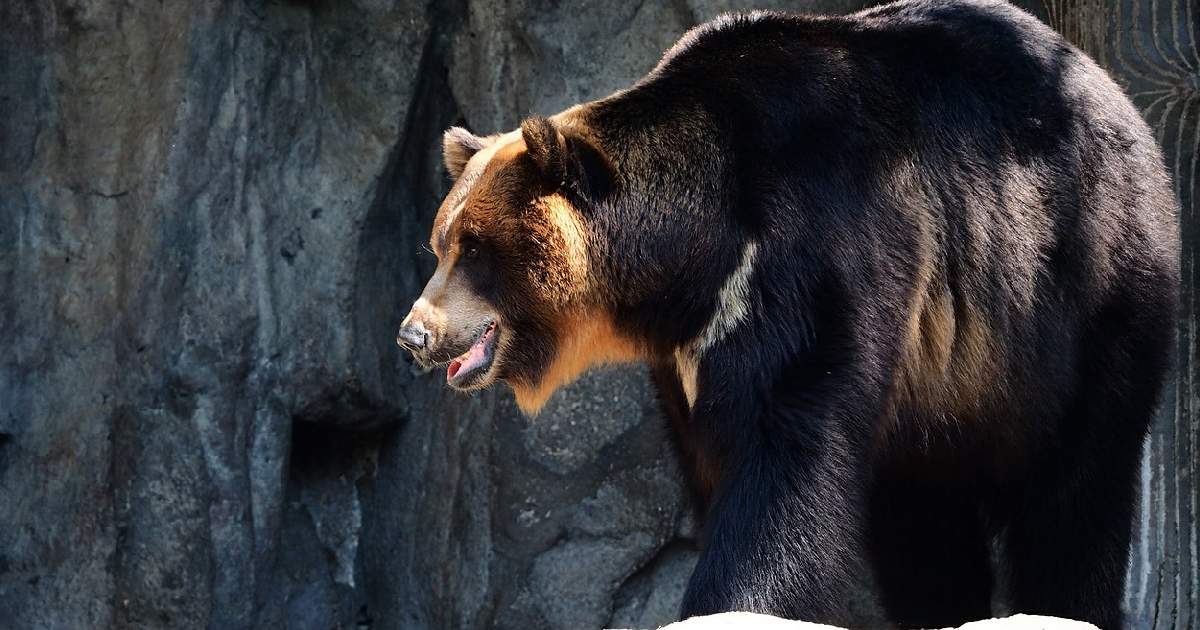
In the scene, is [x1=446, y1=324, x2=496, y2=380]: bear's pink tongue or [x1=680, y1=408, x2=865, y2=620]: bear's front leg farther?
[x1=446, y1=324, x2=496, y2=380]: bear's pink tongue

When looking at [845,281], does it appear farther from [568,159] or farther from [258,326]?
[258,326]

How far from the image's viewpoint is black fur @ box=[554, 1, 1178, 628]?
187 inches

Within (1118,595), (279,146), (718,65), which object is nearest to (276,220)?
(279,146)

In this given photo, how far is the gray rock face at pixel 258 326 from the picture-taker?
6625mm

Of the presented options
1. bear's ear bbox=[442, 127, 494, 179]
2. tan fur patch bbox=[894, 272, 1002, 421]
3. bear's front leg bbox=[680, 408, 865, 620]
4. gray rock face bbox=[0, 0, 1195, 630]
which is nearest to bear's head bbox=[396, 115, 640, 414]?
bear's ear bbox=[442, 127, 494, 179]

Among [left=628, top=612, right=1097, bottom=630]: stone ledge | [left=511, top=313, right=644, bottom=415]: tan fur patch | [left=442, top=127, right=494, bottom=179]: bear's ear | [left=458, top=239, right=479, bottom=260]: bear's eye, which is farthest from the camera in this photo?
[left=442, top=127, right=494, bottom=179]: bear's ear

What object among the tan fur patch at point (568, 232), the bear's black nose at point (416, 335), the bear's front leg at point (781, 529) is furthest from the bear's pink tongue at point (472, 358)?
the bear's front leg at point (781, 529)

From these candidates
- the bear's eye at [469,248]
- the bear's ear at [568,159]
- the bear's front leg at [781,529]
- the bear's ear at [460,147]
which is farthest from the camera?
the bear's ear at [460,147]

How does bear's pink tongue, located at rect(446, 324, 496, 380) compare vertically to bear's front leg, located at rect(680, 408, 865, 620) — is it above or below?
above

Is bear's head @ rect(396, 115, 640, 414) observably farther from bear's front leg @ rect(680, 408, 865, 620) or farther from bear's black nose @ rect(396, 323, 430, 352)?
bear's front leg @ rect(680, 408, 865, 620)

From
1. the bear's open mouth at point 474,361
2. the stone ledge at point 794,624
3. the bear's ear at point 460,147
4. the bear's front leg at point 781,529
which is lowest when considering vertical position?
the bear's front leg at point 781,529

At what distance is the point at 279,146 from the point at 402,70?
604 millimetres

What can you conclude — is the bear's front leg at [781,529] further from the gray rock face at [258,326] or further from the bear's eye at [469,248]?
the gray rock face at [258,326]

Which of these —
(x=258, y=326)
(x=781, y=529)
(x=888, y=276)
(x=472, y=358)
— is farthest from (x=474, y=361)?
(x=258, y=326)
